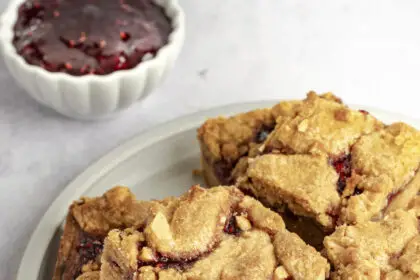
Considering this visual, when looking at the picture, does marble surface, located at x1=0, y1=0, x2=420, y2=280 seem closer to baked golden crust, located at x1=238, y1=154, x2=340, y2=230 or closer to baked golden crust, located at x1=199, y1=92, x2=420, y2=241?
baked golden crust, located at x1=199, y1=92, x2=420, y2=241

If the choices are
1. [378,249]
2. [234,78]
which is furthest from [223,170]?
[234,78]

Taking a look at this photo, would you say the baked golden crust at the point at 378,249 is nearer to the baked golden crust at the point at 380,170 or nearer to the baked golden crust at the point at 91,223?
the baked golden crust at the point at 380,170

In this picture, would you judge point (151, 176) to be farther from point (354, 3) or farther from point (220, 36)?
point (354, 3)

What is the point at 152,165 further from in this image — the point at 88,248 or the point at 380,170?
the point at 380,170

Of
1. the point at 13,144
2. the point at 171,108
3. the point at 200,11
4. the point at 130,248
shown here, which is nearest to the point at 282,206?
the point at 130,248

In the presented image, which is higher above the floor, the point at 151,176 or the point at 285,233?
the point at 285,233

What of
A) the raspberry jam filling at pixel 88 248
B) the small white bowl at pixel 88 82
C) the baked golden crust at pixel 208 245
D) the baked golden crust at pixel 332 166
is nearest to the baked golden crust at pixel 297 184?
the baked golden crust at pixel 332 166

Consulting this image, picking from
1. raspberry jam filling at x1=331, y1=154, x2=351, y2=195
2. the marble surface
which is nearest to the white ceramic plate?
the marble surface
